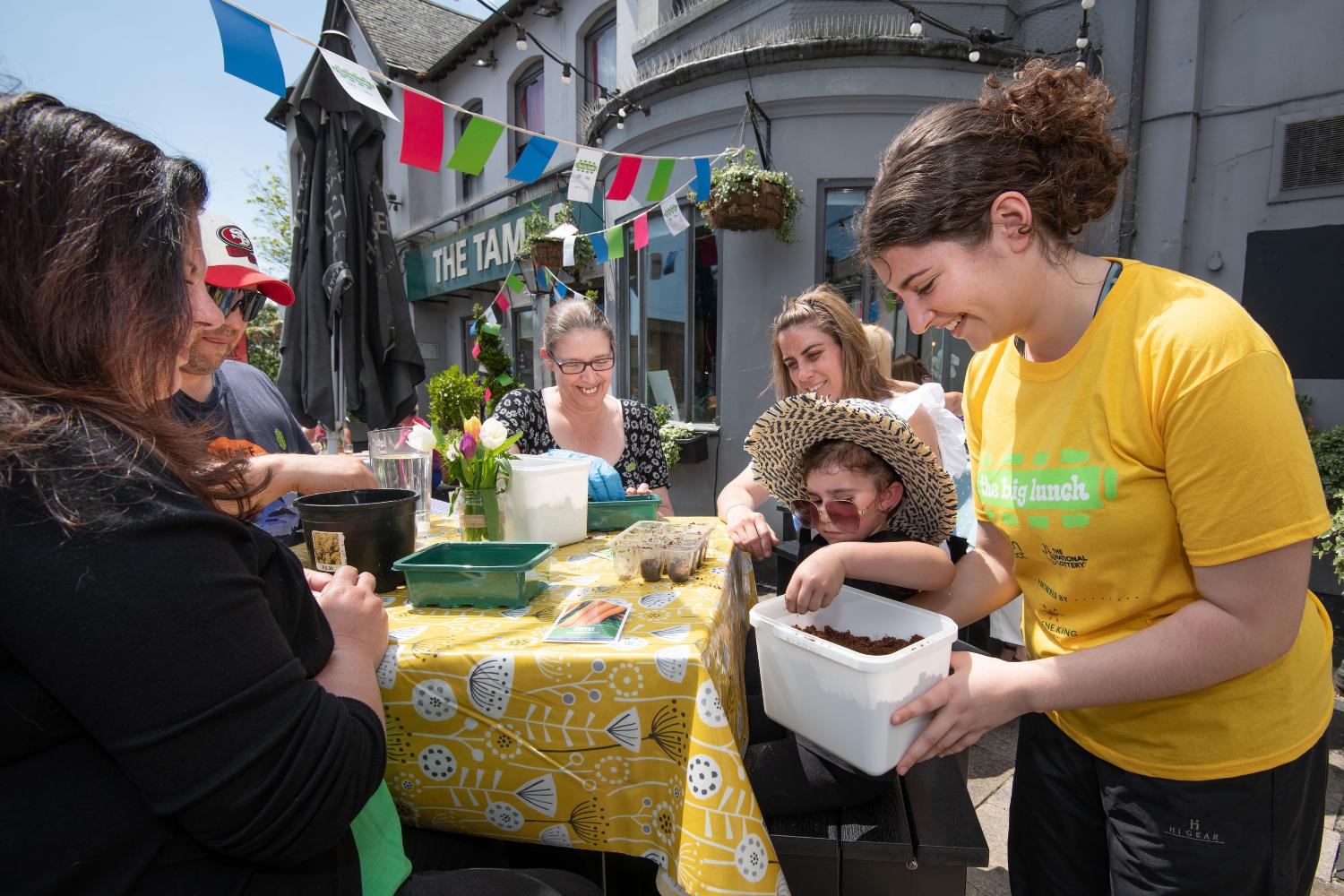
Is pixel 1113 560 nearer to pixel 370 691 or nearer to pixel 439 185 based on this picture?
pixel 370 691

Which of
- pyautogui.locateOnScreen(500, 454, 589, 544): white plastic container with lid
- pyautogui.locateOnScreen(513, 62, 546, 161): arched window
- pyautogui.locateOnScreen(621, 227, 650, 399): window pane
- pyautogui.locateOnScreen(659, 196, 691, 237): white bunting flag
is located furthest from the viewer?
pyautogui.locateOnScreen(513, 62, 546, 161): arched window

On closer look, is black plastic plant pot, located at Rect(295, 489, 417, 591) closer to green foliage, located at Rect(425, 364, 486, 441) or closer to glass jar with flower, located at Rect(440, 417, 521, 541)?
glass jar with flower, located at Rect(440, 417, 521, 541)

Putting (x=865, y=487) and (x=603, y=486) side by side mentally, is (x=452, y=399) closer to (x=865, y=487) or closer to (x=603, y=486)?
(x=603, y=486)

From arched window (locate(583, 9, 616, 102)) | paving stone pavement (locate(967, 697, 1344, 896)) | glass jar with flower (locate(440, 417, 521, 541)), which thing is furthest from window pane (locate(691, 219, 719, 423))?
glass jar with flower (locate(440, 417, 521, 541))

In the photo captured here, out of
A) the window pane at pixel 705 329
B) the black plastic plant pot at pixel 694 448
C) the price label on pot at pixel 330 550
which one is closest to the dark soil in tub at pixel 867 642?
the price label on pot at pixel 330 550

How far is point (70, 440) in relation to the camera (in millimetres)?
723

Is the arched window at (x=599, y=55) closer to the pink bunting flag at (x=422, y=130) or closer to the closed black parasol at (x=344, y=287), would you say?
the pink bunting flag at (x=422, y=130)

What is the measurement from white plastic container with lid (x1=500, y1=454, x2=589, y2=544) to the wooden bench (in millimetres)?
924

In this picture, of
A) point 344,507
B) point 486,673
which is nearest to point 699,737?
point 486,673

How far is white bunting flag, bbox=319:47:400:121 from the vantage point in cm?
325

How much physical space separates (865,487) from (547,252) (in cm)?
673

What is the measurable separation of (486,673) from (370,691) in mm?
→ 207

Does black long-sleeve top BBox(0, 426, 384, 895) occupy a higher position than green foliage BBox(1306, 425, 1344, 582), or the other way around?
black long-sleeve top BBox(0, 426, 384, 895)

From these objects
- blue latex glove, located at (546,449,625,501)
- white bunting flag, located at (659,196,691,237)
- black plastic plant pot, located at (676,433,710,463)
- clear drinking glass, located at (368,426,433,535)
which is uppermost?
white bunting flag, located at (659,196,691,237)
